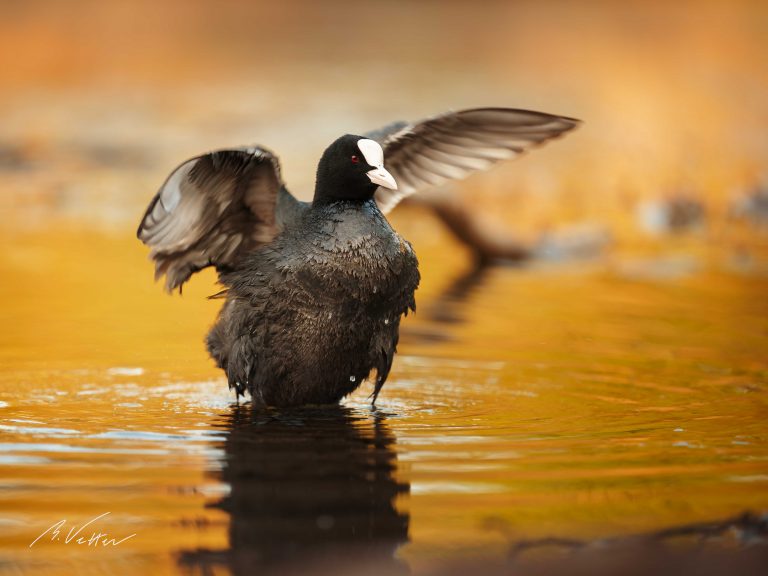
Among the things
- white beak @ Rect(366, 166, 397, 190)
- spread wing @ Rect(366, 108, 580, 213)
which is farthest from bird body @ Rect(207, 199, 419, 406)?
spread wing @ Rect(366, 108, 580, 213)

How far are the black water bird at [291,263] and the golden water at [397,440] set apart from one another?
256 mm

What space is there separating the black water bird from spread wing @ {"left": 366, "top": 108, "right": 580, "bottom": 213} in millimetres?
915

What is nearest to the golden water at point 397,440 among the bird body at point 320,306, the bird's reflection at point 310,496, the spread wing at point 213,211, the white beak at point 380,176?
the bird's reflection at point 310,496

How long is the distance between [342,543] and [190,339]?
494 cm

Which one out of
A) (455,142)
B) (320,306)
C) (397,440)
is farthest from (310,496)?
(455,142)

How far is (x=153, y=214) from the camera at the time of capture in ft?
20.4

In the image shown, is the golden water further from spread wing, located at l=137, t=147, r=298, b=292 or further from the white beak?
the white beak

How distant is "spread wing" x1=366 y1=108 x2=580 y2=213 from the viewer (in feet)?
24.1

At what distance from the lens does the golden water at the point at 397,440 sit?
13.9ft

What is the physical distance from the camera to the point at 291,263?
21.1 ft

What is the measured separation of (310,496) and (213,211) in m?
2.37
